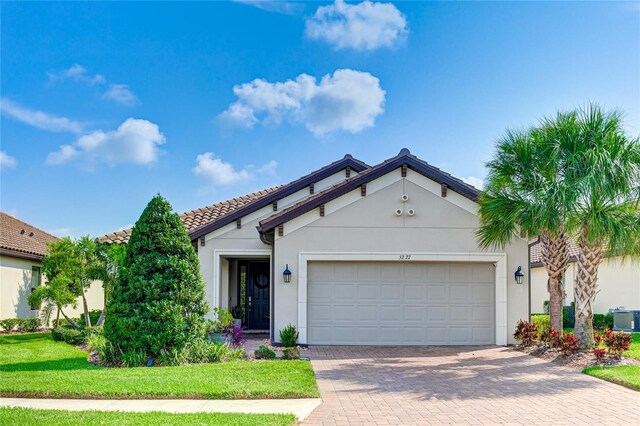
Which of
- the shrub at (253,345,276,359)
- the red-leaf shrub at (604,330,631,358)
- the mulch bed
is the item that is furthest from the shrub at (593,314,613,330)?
the shrub at (253,345,276,359)

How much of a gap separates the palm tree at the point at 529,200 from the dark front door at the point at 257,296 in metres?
8.26

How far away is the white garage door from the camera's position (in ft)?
48.7

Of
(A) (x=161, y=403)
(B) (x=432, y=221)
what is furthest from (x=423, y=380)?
(B) (x=432, y=221)

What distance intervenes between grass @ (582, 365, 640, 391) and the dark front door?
11323 mm

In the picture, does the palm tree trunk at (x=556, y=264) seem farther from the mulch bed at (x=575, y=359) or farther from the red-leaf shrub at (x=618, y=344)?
the red-leaf shrub at (x=618, y=344)

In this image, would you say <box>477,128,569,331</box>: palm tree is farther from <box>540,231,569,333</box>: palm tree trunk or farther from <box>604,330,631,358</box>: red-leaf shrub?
<box>604,330,631,358</box>: red-leaf shrub

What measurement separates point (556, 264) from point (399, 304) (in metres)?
4.24

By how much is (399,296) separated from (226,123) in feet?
26.0

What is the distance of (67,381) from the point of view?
352 inches

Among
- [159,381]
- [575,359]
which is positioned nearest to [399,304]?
[575,359]

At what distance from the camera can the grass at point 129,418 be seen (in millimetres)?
6656

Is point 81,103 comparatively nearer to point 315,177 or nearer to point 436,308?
point 315,177

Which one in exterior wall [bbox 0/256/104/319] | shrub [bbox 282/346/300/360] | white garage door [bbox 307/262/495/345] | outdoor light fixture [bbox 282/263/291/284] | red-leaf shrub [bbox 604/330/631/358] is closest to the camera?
red-leaf shrub [bbox 604/330/631/358]

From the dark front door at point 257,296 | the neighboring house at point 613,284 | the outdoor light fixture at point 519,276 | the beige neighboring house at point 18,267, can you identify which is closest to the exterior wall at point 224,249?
the dark front door at point 257,296
